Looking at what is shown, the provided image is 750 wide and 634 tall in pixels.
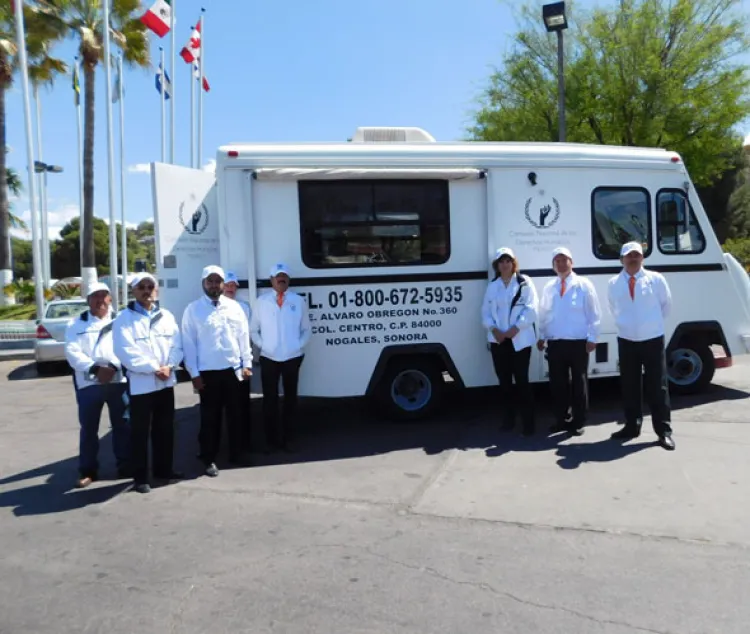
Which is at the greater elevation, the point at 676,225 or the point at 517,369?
the point at 676,225

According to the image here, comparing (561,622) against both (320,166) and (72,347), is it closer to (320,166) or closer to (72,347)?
(72,347)

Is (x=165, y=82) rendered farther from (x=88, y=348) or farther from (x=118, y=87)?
(x=88, y=348)

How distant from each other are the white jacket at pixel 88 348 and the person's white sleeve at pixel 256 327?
117cm

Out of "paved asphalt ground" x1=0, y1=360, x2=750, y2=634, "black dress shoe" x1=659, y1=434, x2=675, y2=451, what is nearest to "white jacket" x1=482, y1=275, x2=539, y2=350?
"paved asphalt ground" x1=0, y1=360, x2=750, y2=634

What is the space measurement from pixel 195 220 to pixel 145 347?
2.09 m

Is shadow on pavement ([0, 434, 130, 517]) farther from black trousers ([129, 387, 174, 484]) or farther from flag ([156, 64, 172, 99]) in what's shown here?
flag ([156, 64, 172, 99])

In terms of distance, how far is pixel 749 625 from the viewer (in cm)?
298

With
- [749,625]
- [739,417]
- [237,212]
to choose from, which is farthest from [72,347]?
[739,417]

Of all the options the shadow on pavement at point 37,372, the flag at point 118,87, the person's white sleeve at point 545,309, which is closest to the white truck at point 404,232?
the person's white sleeve at point 545,309

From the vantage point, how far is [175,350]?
16.9ft

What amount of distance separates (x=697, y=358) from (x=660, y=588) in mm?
4810

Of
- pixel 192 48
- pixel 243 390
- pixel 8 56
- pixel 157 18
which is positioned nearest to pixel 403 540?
pixel 243 390

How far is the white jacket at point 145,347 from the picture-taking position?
15.9ft

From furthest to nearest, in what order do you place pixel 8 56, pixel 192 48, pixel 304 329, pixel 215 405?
pixel 192 48, pixel 8 56, pixel 304 329, pixel 215 405
